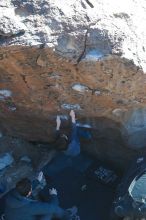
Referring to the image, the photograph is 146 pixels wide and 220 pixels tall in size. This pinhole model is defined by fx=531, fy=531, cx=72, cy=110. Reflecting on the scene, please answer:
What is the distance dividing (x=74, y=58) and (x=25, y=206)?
1221 millimetres

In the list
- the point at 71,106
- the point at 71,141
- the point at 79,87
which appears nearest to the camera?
the point at 79,87

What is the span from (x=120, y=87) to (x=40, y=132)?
0.98 m

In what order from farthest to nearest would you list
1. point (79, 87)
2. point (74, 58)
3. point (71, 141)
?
1. point (71, 141)
2. point (79, 87)
3. point (74, 58)

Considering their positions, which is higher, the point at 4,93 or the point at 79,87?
the point at 79,87

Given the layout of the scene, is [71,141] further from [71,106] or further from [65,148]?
[71,106]

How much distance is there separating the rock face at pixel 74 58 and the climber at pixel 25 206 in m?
0.64

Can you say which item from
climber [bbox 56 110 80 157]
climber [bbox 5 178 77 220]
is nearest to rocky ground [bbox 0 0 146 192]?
climber [bbox 56 110 80 157]

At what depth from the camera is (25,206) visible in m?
4.08

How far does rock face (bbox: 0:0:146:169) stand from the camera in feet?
Answer: 12.0

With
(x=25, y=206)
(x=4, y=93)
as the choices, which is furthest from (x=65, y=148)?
(x=4, y=93)

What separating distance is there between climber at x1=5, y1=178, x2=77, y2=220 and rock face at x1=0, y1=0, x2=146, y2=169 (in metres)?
0.64

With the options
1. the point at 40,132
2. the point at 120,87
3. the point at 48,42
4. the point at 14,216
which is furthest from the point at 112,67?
the point at 14,216

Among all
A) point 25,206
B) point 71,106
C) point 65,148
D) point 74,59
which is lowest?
point 25,206

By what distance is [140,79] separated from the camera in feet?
12.8
